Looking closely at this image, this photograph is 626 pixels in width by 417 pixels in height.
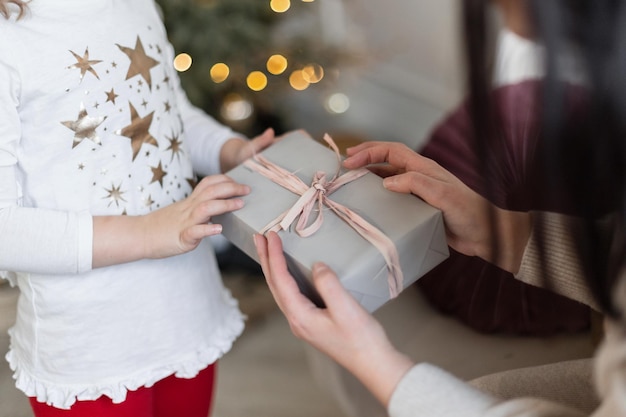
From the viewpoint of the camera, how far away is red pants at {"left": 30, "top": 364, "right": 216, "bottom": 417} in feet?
2.67

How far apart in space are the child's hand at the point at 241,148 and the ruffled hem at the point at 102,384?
0.25m

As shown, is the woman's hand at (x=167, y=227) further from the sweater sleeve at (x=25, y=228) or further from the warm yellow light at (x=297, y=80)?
the warm yellow light at (x=297, y=80)

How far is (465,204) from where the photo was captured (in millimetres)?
744

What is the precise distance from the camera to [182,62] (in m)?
1.52

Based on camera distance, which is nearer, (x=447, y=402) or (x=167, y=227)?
(x=447, y=402)

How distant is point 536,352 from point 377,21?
1.30 m

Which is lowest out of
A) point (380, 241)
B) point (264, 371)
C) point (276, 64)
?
point (264, 371)

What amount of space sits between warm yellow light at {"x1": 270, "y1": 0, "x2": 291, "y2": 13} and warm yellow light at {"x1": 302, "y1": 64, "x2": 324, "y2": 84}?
15cm

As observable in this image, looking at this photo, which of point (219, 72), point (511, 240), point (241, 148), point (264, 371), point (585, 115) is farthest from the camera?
point (219, 72)

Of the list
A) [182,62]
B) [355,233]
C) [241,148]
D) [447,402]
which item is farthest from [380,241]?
[182,62]

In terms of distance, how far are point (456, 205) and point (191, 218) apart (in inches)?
11.5

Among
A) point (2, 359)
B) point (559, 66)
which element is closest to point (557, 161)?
point (559, 66)

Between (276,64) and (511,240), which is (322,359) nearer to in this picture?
(511,240)

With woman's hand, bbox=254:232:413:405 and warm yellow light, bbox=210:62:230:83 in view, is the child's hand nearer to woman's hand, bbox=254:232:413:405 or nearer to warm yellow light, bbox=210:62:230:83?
woman's hand, bbox=254:232:413:405
